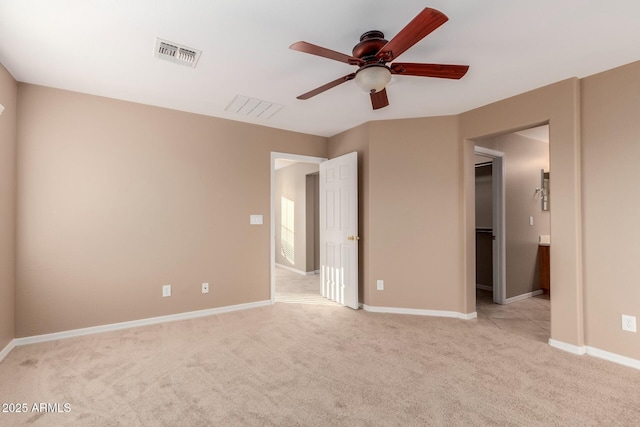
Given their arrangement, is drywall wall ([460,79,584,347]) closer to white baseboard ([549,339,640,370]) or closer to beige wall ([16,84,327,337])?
white baseboard ([549,339,640,370])

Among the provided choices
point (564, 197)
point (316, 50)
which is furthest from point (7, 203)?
point (564, 197)

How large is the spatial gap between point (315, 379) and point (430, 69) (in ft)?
7.61

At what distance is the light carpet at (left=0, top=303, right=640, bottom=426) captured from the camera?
1869mm

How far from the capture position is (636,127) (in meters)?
2.52

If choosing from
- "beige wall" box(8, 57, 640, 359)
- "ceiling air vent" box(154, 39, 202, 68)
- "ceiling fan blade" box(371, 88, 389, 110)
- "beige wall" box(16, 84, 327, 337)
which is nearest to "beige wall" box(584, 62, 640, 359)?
"beige wall" box(8, 57, 640, 359)

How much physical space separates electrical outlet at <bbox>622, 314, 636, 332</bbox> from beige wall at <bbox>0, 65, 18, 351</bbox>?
5151 mm

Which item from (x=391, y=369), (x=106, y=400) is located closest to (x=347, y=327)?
(x=391, y=369)

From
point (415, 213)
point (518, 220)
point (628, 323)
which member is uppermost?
point (415, 213)

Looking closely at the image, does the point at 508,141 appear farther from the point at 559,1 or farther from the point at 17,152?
the point at 17,152

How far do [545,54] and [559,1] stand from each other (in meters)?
0.68

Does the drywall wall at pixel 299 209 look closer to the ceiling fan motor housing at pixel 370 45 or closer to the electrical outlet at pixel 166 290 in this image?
the electrical outlet at pixel 166 290

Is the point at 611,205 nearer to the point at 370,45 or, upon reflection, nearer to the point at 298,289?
the point at 370,45

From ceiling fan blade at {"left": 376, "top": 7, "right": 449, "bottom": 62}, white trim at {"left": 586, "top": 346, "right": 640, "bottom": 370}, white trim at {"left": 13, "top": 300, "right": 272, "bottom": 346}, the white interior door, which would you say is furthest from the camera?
the white interior door

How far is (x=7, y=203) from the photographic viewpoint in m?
2.73
